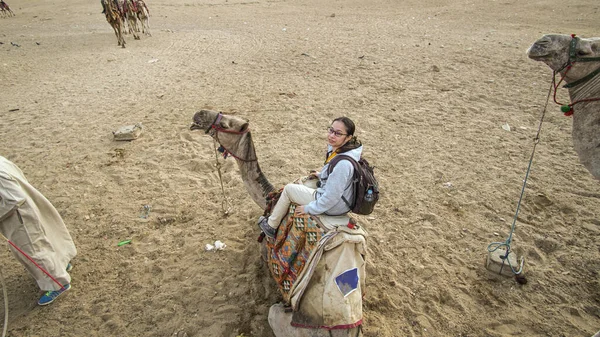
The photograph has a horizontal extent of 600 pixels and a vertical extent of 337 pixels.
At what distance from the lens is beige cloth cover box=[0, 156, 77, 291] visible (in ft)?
9.86

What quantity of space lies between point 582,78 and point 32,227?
16.4ft

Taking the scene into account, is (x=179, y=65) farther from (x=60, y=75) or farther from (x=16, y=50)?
(x=16, y=50)

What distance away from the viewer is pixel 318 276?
282 centimetres

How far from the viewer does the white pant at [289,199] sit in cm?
313

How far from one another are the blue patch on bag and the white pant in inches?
28.1

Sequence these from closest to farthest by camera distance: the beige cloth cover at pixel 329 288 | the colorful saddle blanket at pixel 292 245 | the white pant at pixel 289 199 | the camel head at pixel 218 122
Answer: the beige cloth cover at pixel 329 288 < the colorful saddle blanket at pixel 292 245 < the white pant at pixel 289 199 < the camel head at pixel 218 122

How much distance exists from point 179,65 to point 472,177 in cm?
846

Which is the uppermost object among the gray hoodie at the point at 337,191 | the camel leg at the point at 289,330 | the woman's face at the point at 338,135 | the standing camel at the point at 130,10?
the standing camel at the point at 130,10

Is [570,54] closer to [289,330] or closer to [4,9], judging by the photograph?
[289,330]

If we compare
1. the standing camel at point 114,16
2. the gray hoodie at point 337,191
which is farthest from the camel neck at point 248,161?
the standing camel at point 114,16

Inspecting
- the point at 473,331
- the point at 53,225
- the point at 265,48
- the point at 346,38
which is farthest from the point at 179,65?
the point at 473,331

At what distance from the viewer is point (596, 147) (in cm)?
286

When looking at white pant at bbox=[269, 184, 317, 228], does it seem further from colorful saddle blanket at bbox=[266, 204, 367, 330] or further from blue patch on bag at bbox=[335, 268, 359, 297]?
blue patch on bag at bbox=[335, 268, 359, 297]

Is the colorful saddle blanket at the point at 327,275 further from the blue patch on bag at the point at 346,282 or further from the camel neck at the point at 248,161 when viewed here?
the camel neck at the point at 248,161
